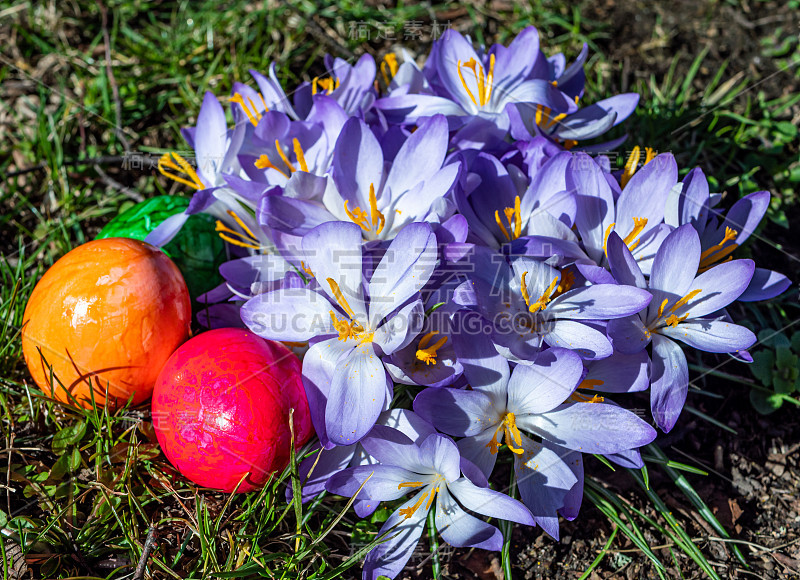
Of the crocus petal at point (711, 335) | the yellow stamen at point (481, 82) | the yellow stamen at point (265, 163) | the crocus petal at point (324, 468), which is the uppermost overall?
the yellow stamen at point (481, 82)

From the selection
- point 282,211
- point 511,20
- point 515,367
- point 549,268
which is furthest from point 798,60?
point 282,211

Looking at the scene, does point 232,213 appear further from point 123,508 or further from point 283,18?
point 283,18

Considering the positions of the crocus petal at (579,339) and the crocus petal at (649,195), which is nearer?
the crocus petal at (579,339)

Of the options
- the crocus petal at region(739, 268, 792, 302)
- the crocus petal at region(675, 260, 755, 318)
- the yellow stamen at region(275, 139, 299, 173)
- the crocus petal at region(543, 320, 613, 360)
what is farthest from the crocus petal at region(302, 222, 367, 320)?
the crocus petal at region(739, 268, 792, 302)

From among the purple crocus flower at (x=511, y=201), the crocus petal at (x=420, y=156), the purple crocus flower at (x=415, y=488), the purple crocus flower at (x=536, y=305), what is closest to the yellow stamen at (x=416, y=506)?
the purple crocus flower at (x=415, y=488)

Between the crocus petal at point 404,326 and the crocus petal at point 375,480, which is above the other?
the crocus petal at point 404,326

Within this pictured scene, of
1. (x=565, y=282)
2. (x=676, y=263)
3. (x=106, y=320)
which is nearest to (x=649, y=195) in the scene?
(x=676, y=263)

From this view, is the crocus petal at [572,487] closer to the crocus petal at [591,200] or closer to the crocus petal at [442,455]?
the crocus petal at [442,455]

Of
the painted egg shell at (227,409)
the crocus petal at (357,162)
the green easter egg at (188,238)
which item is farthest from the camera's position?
the green easter egg at (188,238)
